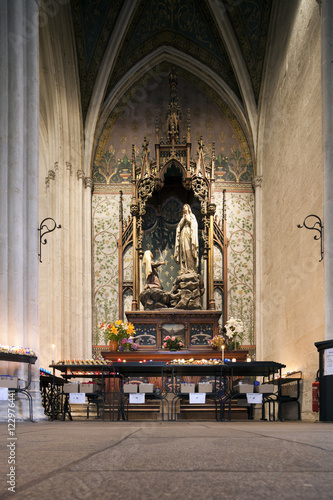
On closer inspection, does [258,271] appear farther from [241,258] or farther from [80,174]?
[80,174]

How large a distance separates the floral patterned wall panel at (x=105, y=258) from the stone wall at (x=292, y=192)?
4.17 m

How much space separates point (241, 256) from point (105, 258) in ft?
13.2

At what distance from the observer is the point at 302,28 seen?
13266 millimetres

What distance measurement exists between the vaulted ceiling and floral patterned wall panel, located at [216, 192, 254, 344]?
289 cm

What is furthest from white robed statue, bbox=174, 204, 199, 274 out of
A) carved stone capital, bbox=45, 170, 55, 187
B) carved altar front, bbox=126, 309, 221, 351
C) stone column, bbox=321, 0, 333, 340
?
stone column, bbox=321, 0, 333, 340

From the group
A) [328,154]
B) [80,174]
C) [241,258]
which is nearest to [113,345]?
[241,258]

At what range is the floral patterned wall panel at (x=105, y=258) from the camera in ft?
60.2

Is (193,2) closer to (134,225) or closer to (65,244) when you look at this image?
(134,225)

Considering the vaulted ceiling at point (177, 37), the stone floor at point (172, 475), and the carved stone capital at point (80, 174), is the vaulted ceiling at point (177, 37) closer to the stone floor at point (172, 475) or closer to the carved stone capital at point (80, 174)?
the carved stone capital at point (80, 174)

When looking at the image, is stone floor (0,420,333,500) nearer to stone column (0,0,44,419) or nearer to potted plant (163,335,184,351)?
stone column (0,0,44,419)

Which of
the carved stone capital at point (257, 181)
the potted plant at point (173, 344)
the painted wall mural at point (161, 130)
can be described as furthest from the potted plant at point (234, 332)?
the painted wall mural at point (161, 130)

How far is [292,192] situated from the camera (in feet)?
45.2

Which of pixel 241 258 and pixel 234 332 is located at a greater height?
pixel 241 258

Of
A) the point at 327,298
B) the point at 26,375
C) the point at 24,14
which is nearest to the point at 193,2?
the point at 24,14
